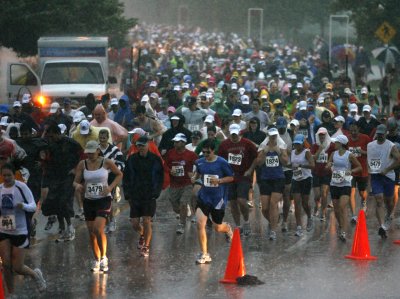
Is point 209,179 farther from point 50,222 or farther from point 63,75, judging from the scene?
point 63,75

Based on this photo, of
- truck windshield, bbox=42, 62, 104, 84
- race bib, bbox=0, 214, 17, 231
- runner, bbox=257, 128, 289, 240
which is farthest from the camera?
truck windshield, bbox=42, 62, 104, 84

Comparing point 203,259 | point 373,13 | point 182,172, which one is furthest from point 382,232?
point 373,13

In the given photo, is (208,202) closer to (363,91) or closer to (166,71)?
(363,91)

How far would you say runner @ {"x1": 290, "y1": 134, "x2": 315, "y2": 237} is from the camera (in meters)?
19.4

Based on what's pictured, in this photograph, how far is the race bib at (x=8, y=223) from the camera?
45.7 ft

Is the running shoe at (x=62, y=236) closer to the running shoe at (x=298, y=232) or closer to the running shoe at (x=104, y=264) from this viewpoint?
the running shoe at (x=104, y=264)

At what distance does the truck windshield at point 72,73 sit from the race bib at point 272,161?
50.5 feet

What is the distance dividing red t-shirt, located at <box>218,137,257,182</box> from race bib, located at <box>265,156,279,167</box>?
182mm

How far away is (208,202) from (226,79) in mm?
25936

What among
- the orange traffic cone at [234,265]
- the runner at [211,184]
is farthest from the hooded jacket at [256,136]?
the orange traffic cone at [234,265]

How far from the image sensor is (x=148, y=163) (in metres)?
17.1

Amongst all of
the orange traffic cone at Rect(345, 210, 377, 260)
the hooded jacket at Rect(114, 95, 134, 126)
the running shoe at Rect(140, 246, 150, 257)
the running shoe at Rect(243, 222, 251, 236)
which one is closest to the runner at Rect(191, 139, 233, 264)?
the running shoe at Rect(140, 246, 150, 257)

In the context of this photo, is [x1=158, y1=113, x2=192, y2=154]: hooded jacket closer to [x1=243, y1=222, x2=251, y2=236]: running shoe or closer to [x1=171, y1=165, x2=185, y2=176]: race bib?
[x1=171, y1=165, x2=185, y2=176]: race bib

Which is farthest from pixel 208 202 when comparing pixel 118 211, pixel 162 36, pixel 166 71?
pixel 162 36
